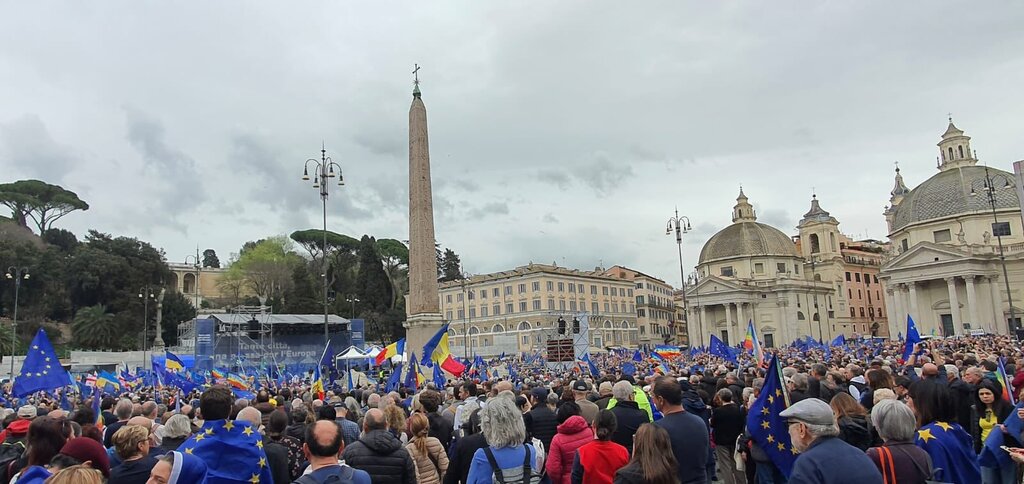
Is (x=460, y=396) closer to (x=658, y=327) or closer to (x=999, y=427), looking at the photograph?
(x=999, y=427)

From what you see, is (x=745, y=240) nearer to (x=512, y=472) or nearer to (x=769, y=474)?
(x=769, y=474)

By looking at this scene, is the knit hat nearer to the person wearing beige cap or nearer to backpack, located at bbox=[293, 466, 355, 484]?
backpack, located at bbox=[293, 466, 355, 484]

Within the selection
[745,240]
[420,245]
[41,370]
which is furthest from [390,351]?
[745,240]

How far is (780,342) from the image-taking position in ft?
252

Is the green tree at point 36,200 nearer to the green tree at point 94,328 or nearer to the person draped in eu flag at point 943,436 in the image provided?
the green tree at point 94,328

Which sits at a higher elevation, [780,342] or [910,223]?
[910,223]

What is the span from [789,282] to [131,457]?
8052cm

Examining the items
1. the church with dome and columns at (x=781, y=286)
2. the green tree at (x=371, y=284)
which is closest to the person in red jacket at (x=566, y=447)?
the green tree at (x=371, y=284)

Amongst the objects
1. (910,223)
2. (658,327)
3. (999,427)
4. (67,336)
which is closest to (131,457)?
(999,427)

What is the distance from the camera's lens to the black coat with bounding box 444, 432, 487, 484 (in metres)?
5.27

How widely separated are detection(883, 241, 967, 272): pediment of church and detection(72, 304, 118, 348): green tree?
67.1 m

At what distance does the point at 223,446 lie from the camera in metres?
4.18

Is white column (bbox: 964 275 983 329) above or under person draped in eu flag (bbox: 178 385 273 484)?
above

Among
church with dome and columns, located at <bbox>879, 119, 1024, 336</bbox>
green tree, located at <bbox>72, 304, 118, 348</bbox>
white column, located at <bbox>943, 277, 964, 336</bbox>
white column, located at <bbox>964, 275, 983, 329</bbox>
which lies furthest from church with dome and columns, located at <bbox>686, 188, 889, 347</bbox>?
green tree, located at <bbox>72, 304, 118, 348</bbox>
